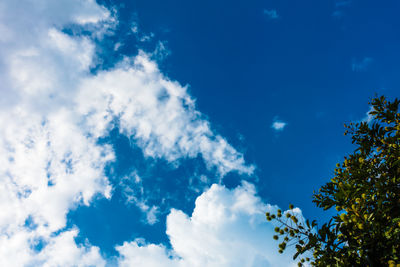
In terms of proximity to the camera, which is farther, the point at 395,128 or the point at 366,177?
the point at 395,128

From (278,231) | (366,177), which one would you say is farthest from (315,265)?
(366,177)

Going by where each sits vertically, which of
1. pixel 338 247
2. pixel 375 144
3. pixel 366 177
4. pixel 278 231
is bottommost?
pixel 338 247

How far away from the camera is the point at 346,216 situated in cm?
488

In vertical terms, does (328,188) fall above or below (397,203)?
above

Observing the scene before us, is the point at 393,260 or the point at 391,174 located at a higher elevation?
the point at 391,174

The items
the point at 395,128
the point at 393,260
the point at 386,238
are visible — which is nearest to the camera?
the point at 393,260

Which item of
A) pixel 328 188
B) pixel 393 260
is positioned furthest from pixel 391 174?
pixel 393 260

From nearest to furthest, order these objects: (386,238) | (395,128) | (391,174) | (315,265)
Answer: (386,238), (315,265), (391,174), (395,128)

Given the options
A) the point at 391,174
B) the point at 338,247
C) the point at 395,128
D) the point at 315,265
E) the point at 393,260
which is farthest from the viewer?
the point at 395,128

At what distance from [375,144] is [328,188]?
244 cm

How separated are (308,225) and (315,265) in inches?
35.6

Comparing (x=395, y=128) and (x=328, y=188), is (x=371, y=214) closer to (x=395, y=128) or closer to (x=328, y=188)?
(x=328, y=188)

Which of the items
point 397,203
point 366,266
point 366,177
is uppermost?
point 366,177

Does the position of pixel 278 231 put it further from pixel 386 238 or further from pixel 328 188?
pixel 328 188
